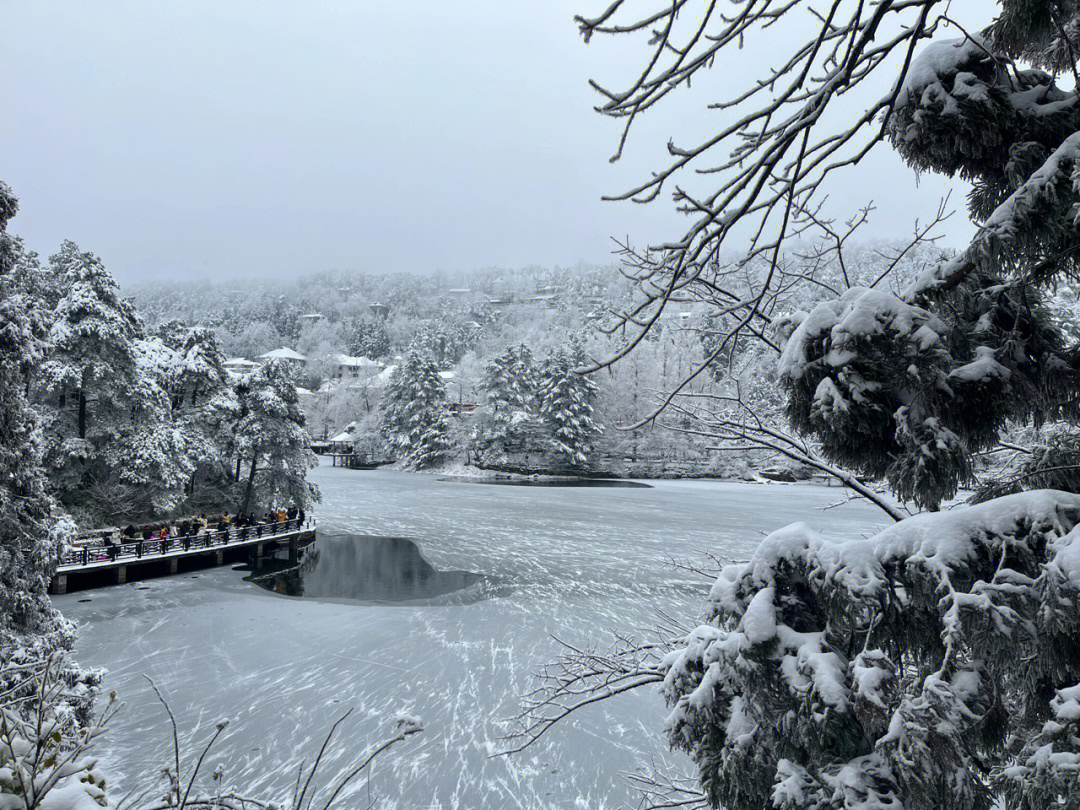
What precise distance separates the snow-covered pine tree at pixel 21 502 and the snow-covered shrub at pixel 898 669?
9.59 m

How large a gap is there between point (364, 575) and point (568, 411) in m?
34.1

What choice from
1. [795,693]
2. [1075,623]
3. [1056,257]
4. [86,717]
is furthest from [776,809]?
[86,717]

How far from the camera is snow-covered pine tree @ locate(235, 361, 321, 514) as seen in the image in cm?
2562

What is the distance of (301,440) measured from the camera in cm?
2623

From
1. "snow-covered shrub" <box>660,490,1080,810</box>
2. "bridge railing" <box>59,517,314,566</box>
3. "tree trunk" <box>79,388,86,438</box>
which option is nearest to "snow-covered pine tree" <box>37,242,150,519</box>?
"tree trunk" <box>79,388,86,438</box>

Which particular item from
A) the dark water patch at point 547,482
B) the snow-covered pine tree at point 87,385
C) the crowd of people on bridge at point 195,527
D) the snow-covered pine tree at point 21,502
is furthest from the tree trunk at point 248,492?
the dark water patch at point 547,482

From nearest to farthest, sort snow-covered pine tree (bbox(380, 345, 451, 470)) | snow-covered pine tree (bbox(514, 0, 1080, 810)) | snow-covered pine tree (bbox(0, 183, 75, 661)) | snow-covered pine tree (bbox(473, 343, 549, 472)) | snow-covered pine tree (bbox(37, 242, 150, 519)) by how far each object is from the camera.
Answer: snow-covered pine tree (bbox(514, 0, 1080, 810)), snow-covered pine tree (bbox(0, 183, 75, 661)), snow-covered pine tree (bbox(37, 242, 150, 519)), snow-covered pine tree (bbox(473, 343, 549, 472)), snow-covered pine tree (bbox(380, 345, 451, 470))

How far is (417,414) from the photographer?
58.9 m

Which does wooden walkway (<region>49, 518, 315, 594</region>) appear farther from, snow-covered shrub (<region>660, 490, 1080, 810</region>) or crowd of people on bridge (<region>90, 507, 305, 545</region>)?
snow-covered shrub (<region>660, 490, 1080, 810</region>)

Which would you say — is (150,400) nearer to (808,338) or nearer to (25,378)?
(25,378)

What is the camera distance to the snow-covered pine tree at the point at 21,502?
8.53 m

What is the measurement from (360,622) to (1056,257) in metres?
15.3

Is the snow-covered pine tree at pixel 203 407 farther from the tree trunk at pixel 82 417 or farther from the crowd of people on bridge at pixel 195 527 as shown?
the tree trunk at pixel 82 417

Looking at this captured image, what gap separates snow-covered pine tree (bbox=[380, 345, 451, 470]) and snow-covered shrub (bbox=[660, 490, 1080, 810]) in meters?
55.3
